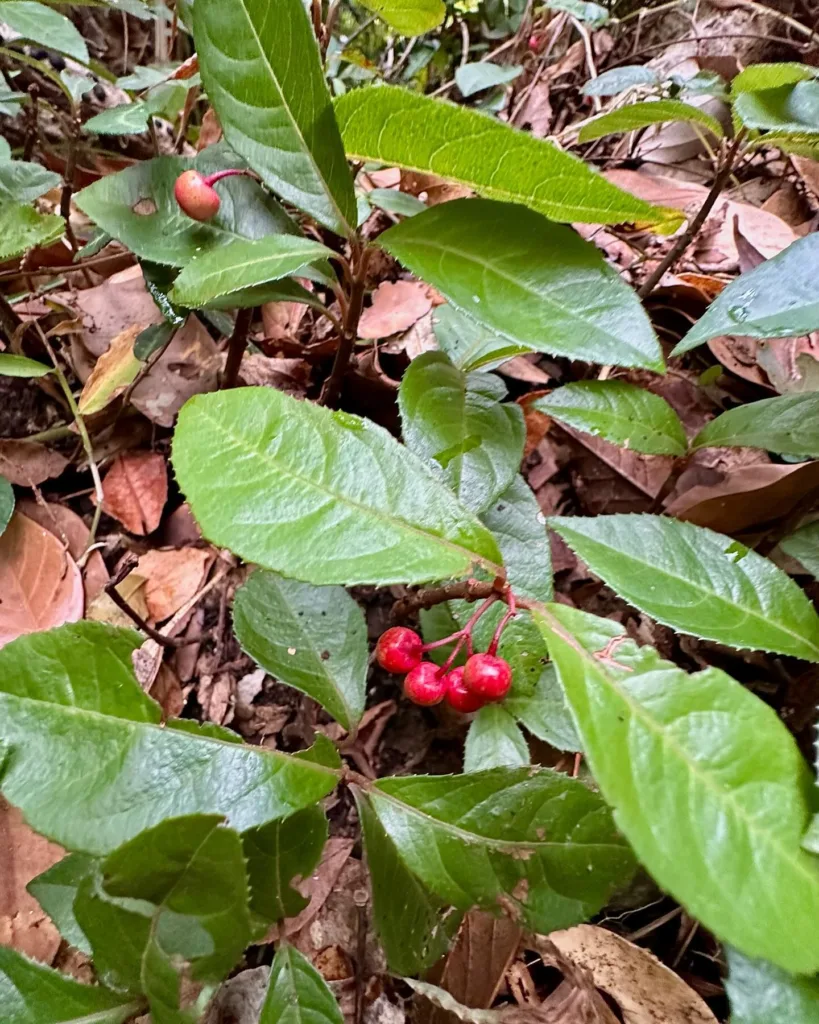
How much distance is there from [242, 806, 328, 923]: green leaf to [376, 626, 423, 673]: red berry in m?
0.17

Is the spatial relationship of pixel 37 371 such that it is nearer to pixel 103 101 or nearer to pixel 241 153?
pixel 241 153

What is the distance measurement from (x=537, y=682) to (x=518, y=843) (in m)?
0.21

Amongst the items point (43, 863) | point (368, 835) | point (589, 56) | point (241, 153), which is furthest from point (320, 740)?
point (589, 56)

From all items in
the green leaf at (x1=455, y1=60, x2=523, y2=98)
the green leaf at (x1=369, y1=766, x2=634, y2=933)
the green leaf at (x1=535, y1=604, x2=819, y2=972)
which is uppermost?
the green leaf at (x1=455, y1=60, x2=523, y2=98)

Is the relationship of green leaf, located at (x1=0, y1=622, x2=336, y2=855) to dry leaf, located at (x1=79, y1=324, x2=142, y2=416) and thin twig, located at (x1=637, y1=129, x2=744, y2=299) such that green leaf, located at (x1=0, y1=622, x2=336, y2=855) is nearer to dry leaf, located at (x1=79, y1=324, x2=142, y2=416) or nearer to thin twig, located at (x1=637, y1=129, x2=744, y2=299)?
dry leaf, located at (x1=79, y1=324, x2=142, y2=416)

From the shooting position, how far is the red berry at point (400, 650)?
2.51 feet

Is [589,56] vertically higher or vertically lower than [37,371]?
higher

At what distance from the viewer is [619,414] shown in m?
0.91

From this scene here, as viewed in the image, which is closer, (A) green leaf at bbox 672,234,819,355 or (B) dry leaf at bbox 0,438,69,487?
(A) green leaf at bbox 672,234,819,355

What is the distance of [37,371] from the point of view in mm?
1155

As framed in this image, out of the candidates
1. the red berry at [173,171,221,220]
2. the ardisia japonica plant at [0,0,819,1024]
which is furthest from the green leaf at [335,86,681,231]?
the red berry at [173,171,221,220]

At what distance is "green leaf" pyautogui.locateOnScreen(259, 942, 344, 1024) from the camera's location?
65 centimetres

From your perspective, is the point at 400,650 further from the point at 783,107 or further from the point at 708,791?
the point at 783,107

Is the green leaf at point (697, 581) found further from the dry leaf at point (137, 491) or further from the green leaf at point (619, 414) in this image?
the dry leaf at point (137, 491)
